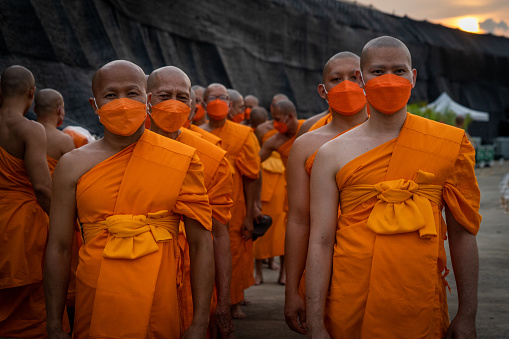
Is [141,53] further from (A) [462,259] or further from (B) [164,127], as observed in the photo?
(A) [462,259]

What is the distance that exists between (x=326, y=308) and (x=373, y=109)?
3.18ft

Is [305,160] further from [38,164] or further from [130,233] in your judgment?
[38,164]

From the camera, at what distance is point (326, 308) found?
2695 millimetres

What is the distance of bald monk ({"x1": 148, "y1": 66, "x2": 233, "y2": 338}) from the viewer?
358 centimetres

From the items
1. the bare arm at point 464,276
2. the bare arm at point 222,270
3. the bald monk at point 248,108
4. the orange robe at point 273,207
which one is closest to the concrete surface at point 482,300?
the orange robe at point 273,207

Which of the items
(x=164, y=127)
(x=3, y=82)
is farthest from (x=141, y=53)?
(x=164, y=127)

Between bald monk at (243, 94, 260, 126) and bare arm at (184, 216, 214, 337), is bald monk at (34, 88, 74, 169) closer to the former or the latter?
bare arm at (184, 216, 214, 337)

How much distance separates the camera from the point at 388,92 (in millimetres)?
2609

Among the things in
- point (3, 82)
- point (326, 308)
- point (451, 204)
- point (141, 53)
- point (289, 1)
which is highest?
point (289, 1)

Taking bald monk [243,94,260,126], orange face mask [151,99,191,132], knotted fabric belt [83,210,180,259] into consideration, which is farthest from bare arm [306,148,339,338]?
bald monk [243,94,260,126]

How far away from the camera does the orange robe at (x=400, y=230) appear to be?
2.51 metres

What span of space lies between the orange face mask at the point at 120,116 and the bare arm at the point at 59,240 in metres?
0.27

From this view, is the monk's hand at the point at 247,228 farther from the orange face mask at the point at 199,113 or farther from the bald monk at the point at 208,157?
the bald monk at the point at 208,157

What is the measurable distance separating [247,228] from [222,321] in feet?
6.60
